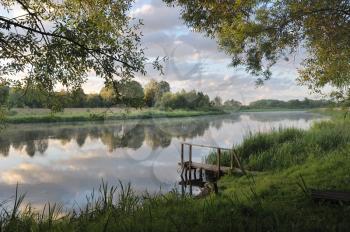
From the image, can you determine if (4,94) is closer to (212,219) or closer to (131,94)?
(131,94)

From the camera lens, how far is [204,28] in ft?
44.6

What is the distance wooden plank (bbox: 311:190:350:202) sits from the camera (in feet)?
26.0

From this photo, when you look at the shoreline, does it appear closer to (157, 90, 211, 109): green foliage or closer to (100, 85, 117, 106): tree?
(157, 90, 211, 109): green foliage

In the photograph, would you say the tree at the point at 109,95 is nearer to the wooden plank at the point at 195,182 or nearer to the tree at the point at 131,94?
the tree at the point at 131,94

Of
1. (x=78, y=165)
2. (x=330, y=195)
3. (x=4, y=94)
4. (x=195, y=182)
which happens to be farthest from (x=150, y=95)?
(x=78, y=165)

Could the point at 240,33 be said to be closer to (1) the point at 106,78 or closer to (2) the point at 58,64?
(1) the point at 106,78

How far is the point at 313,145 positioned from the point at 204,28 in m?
11.4

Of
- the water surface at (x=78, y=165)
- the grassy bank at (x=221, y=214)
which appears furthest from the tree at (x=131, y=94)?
the water surface at (x=78, y=165)

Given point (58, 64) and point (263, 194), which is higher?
point (58, 64)

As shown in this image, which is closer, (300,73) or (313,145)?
(300,73)

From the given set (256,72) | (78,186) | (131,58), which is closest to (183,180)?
(78,186)

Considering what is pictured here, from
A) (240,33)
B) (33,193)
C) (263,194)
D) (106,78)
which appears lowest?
(33,193)

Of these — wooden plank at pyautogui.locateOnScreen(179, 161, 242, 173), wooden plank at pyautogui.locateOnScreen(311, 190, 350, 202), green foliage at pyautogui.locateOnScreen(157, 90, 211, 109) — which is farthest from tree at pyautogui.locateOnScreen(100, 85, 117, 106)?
green foliage at pyautogui.locateOnScreen(157, 90, 211, 109)

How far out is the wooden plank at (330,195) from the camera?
7.91 meters
